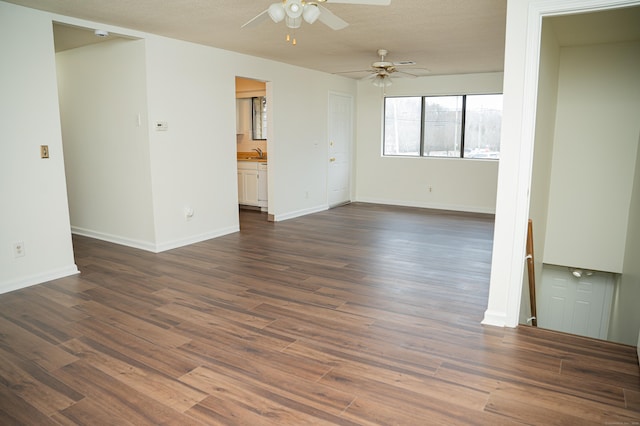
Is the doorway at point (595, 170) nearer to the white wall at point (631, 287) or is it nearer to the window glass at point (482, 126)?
the white wall at point (631, 287)

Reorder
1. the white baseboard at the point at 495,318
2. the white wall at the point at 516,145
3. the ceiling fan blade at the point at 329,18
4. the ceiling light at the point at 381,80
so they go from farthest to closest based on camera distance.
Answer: the ceiling light at the point at 381,80
the white baseboard at the point at 495,318
the ceiling fan blade at the point at 329,18
the white wall at the point at 516,145

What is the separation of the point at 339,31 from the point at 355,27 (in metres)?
0.20

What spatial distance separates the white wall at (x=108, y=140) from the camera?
5223mm

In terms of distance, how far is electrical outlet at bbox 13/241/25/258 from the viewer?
410 centimetres

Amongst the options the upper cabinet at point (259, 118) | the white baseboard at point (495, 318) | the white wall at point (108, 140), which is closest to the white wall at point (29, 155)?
the white wall at point (108, 140)

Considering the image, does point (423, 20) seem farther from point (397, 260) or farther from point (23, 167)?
point (23, 167)

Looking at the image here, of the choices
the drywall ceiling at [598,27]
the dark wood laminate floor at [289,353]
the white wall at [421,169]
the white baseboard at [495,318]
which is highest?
the drywall ceiling at [598,27]

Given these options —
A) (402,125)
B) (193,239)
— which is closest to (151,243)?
(193,239)

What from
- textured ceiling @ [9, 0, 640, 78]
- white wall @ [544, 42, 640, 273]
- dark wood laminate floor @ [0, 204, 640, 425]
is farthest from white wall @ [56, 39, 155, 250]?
white wall @ [544, 42, 640, 273]

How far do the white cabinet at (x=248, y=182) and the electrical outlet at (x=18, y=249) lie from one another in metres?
4.28

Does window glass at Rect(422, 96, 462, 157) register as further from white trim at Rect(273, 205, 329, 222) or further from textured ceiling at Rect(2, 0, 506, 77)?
white trim at Rect(273, 205, 329, 222)

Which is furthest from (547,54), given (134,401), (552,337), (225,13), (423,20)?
(134,401)

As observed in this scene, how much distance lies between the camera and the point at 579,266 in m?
5.21

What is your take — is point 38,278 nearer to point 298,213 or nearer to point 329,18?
point 329,18
